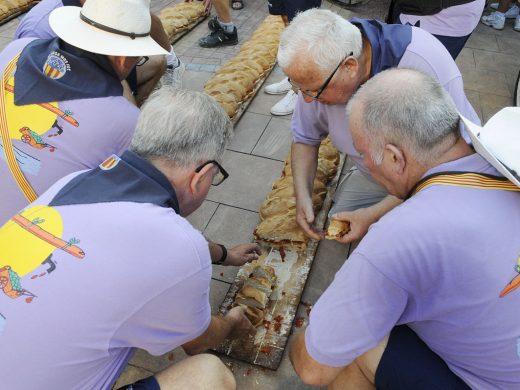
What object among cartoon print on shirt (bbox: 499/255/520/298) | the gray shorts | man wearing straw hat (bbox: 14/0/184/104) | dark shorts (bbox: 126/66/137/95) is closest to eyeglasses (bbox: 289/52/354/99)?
the gray shorts

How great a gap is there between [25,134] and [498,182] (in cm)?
227

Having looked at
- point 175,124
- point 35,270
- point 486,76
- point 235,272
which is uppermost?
point 175,124

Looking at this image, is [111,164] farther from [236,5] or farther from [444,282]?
[236,5]

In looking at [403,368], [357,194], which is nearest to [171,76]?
[357,194]

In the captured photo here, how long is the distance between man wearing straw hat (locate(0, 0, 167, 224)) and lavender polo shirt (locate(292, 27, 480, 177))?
1.12 meters

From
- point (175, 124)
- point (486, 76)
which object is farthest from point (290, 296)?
point (486, 76)

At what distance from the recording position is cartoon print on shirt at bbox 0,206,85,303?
1.44 m

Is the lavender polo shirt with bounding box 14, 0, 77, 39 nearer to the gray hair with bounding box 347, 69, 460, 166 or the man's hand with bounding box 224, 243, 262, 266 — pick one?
the man's hand with bounding box 224, 243, 262, 266

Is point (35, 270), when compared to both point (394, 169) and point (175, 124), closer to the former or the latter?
point (175, 124)

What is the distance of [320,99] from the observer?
231 cm

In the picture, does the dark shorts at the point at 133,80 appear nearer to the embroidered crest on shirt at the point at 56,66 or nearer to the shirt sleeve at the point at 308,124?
the embroidered crest on shirt at the point at 56,66

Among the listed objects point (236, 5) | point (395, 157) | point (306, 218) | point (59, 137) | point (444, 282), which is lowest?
point (236, 5)

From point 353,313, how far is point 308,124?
1611 millimetres

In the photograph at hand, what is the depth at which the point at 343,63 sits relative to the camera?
2.12 meters
